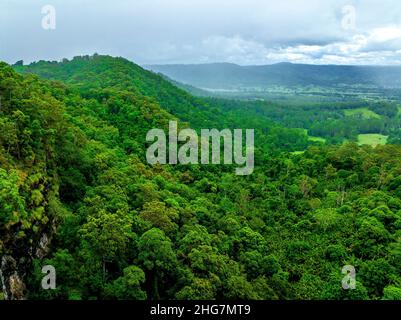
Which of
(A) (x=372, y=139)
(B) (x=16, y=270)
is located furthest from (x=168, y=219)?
(A) (x=372, y=139)

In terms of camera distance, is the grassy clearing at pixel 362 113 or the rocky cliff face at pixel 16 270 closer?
the rocky cliff face at pixel 16 270

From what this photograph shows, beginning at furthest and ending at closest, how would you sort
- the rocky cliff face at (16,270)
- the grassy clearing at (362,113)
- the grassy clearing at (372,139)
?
1. the grassy clearing at (362,113)
2. the grassy clearing at (372,139)
3. the rocky cliff face at (16,270)

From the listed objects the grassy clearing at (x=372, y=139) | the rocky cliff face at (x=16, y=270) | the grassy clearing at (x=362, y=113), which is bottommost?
the grassy clearing at (x=372, y=139)

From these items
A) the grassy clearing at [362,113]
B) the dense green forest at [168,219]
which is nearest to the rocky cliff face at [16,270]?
the dense green forest at [168,219]

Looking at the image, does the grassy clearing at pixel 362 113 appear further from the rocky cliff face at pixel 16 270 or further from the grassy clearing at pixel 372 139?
the rocky cliff face at pixel 16 270
